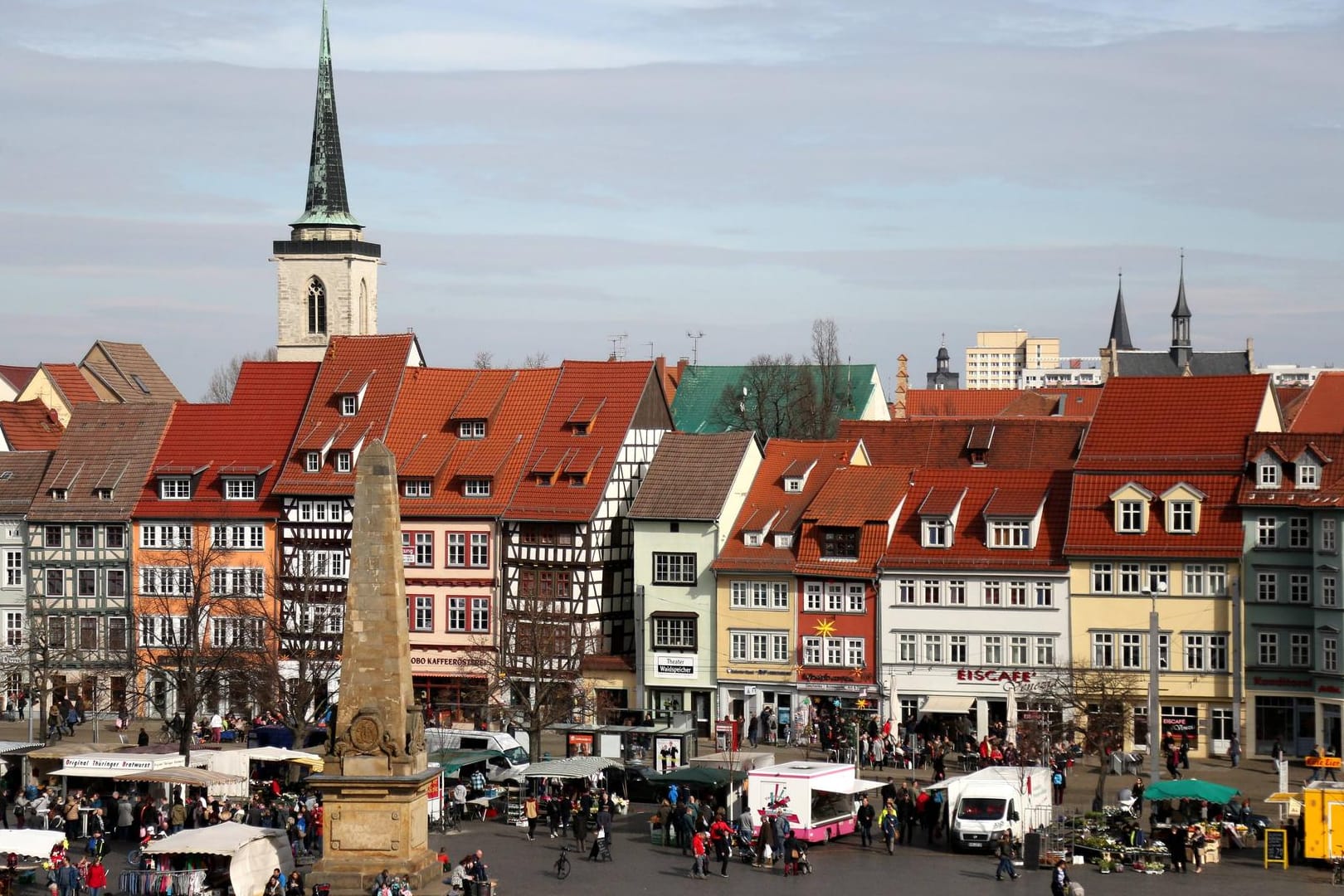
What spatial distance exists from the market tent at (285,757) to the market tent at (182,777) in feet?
7.13

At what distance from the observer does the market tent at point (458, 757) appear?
5834 cm

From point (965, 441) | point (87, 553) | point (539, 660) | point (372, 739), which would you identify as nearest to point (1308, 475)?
point (965, 441)

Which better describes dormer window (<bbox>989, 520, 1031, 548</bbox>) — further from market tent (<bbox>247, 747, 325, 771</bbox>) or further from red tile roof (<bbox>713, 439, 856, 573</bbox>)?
market tent (<bbox>247, 747, 325, 771</bbox>)

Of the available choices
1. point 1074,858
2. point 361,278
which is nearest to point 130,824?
point 1074,858

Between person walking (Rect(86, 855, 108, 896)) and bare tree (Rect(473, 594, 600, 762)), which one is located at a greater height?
bare tree (Rect(473, 594, 600, 762))

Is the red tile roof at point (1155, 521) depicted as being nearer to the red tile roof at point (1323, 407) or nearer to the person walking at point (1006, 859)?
the red tile roof at point (1323, 407)

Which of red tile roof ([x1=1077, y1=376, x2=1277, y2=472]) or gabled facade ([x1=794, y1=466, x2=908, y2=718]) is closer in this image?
red tile roof ([x1=1077, y1=376, x2=1277, y2=472])

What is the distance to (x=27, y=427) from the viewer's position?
303 ft

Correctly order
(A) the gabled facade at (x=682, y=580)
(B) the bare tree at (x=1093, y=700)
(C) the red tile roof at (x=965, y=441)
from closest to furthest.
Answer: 1. (B) the bare tree at (x=1093, y=700)
2. (A) the gabled facade at (x=682, y=580)
3. (C) the red tile roof at (x=965, y=441)

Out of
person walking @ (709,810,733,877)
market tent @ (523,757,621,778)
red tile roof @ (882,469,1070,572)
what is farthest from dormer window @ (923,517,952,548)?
person walking @ (709,810,733,877)

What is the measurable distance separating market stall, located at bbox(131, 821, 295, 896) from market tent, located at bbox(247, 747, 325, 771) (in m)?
9.54

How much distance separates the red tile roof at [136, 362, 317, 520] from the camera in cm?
8056

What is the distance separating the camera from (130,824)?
178ft

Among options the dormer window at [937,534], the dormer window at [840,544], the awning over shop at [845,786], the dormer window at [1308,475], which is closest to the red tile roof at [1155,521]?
the dormer window at [1308,475]
